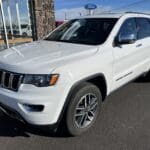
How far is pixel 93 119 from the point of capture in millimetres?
4227

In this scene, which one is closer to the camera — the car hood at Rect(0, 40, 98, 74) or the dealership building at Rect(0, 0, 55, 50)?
the car hood at Rect(0, 40, 98, 74)

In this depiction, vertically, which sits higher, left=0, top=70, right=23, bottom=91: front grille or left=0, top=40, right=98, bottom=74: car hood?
left=0, top=40, right=98, bottom=74: car hood

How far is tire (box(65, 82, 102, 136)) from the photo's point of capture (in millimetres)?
3684

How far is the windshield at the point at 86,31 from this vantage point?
4.61 meters

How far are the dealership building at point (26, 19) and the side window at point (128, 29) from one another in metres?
4.90

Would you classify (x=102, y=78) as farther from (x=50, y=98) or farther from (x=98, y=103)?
(x=50, y=98)

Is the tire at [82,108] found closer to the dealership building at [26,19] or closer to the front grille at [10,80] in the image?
the front grille at [10,80]

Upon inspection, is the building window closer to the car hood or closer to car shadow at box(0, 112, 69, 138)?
the car hood

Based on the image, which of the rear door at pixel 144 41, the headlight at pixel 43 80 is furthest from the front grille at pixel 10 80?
the rear door at pixel 144 41

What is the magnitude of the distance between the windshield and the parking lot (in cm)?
131

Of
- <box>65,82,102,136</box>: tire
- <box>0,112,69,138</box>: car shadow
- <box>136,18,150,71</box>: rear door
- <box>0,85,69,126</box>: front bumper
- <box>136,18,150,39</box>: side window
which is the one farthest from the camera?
<box>136,18,150,39</box>: side window

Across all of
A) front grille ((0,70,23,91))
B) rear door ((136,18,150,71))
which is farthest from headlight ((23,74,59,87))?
rear door ((136,18,150,71))

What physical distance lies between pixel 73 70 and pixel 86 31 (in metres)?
1.51

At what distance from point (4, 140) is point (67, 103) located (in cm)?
115
